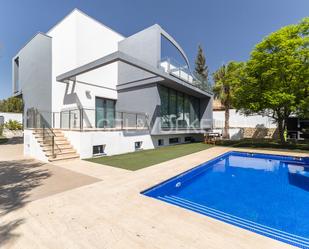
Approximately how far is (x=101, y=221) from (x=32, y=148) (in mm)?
8471

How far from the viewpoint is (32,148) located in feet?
30.6

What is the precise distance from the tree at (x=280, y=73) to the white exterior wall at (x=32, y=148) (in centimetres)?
1474

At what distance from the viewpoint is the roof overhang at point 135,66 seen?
8164 mm

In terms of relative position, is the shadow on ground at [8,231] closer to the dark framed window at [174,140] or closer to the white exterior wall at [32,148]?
the white exterior wall at [32,148]

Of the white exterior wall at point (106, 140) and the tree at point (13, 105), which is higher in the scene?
the tree at point (13, 105)

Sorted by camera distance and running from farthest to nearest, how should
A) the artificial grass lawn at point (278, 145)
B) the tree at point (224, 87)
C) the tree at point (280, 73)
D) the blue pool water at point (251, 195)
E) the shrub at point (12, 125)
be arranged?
1. the shrub at point (12, 125)
2. the tree at point (224, 87)
3. the artificial grass lawn at point (278, 145)
4. the tree at point (280, 73)
5. the blue pool water at point (251, 195)

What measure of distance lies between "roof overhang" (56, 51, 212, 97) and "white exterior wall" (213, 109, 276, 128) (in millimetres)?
7559

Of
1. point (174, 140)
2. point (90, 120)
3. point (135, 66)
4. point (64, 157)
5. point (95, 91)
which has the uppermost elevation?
point (135, 66)

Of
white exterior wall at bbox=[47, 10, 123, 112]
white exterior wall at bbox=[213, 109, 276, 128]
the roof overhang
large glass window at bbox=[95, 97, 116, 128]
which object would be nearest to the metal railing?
white exterior wall at bbox=[47, 10, 123, 112]

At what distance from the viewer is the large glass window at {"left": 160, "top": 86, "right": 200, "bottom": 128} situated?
13.9 m

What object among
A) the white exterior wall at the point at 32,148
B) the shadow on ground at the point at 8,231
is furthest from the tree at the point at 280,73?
the shadow on ground at the point at 8,231

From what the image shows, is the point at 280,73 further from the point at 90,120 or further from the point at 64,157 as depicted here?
the point at 64,157

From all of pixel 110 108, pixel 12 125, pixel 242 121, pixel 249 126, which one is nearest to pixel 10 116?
pixel 12 125

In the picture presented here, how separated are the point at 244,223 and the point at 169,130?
10776mm
